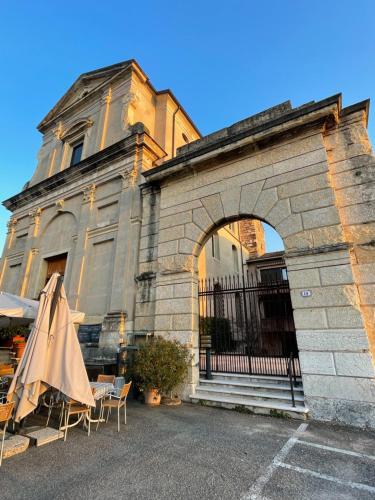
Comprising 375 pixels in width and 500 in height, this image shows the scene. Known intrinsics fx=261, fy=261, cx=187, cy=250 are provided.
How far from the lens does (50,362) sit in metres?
4.36

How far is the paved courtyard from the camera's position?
9.41 feet

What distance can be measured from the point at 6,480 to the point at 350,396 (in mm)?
5505

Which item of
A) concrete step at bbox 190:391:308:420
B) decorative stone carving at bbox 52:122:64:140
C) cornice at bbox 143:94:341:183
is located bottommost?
concrete step at bbox 190:391:308:420

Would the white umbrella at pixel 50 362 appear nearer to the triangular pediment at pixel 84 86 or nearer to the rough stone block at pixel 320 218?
the rough stone block at pixel 320 218

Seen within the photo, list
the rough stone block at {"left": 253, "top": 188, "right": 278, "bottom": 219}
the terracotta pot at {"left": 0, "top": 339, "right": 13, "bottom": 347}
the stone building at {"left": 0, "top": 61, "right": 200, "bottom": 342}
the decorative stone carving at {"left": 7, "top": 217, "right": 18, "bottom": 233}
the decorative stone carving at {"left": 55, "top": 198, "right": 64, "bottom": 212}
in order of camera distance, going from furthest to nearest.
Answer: the decorative stone carving at {"left": 7, "top": 217, "right": 18, "bottom": 233} → the decorative stone carving at {"left": 55, "top": 198, "right": 64, "bottom": 212} → the terracotta pot at {"left": 0, "top": 339, "right": 13, "bottom": 347} → the stone building at {"left": 0, "top": 61, "right": 200, "bottom": 342} → the rough stone block at {"left": 253, "top": 188, "right": 278, "bottom": 219}

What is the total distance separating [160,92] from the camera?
15133 mm

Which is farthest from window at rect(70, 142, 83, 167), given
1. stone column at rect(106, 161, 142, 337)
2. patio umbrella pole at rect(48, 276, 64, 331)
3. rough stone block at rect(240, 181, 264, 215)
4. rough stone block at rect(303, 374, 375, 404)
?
rough stone block at rect(303, 374, 375, 404)

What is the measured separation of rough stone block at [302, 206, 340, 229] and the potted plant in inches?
175

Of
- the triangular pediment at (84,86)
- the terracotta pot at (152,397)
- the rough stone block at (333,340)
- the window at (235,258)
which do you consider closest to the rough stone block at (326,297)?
the rough stone block at (333,340)

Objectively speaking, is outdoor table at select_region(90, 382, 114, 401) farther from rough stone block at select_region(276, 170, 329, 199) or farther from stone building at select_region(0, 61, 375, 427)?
rough stone block at select_region(276, 170, 329, 199)

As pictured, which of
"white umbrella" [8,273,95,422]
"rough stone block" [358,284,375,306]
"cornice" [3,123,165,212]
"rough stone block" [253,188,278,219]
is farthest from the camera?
"cornice" [3,123,165,212]

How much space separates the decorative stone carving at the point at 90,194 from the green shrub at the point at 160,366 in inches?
307

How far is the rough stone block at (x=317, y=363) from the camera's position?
204 inches

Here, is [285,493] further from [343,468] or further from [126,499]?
[126,499]
